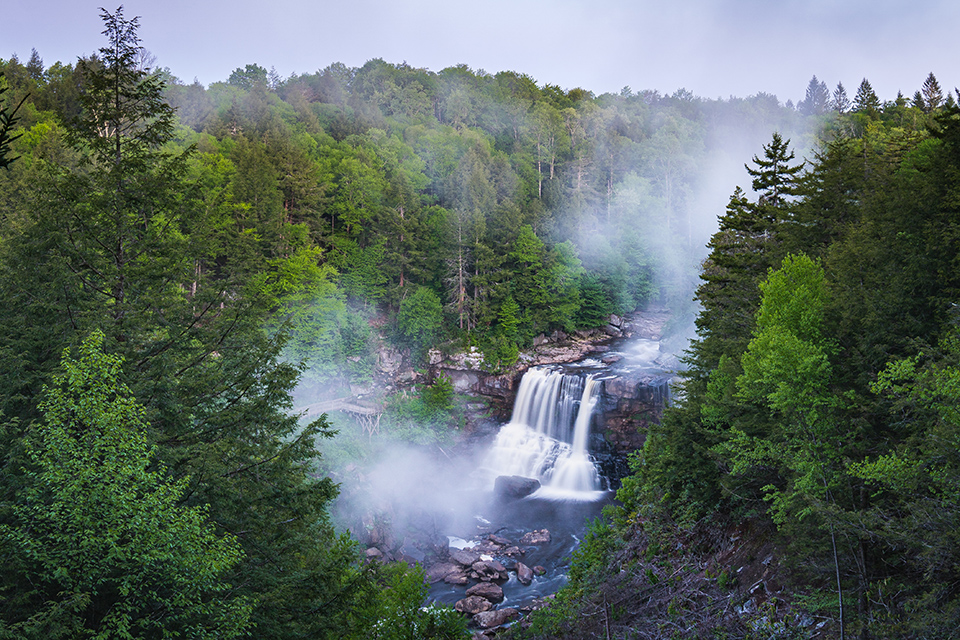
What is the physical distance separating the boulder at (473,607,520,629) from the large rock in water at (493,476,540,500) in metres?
11.0

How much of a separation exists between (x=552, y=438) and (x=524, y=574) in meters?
12.0

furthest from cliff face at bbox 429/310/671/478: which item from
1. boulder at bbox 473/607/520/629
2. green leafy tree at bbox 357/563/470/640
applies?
green leafy tree at bbox 357/563/470/640

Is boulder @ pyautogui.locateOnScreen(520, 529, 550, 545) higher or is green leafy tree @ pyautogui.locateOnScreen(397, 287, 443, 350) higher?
green leafy tree @ pyautogui.locateOnScreen(397, 287, 443, 350)

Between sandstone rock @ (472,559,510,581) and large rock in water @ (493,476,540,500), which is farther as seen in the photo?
large rock in water @ (493,476,540,500)

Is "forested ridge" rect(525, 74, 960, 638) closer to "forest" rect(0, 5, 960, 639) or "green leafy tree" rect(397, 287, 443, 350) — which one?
"forest" rect(0, 5, 960, 639)

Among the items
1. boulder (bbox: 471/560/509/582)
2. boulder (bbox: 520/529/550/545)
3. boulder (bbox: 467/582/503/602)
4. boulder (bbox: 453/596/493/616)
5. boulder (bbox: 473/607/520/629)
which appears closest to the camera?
boulder (bbox: 473/607/520/629)

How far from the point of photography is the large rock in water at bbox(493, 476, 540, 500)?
3006cm

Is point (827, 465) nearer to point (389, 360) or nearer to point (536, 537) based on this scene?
point (536, 537)

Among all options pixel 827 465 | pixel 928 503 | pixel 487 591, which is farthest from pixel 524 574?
pixel 928 503

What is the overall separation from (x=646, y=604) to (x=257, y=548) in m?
8.40

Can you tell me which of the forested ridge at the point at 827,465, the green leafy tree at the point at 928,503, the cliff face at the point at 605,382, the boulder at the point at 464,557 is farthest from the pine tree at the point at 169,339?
the cliff face at the point at 605,382

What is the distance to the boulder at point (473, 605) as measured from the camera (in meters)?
19.4

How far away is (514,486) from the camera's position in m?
30.3

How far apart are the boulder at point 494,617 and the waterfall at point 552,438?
448 inches
